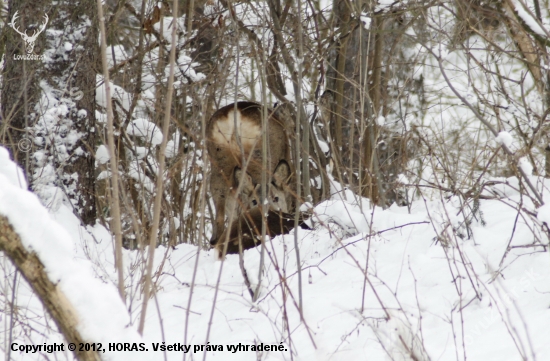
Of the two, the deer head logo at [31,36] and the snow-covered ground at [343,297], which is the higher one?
the deer head logo at [31,36]

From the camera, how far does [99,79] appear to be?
5.77 m

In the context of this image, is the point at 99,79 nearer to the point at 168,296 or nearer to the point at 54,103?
the point at 54,103

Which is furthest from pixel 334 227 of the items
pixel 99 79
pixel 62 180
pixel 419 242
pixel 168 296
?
pixel 99 79

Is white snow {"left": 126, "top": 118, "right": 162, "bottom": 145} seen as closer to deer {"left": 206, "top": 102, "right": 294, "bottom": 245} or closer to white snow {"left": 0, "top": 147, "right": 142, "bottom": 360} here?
deer {"left": 206, "top": 102, "right": 294, "bottom": 245}

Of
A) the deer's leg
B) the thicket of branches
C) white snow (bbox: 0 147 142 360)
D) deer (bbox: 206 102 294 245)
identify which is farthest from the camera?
the deer's leg

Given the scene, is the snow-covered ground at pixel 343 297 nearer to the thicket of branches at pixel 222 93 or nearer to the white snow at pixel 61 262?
the white snow at pixel 61 262

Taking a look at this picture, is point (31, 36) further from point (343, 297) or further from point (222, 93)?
point (343, 297)

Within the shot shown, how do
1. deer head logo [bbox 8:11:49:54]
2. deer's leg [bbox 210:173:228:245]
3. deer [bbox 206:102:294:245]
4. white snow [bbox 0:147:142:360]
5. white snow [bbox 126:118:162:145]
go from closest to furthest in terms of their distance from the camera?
white snow [bbox 0:147:142:360], deer [bbox 206:102:294:245], deer head logo [bbox 8:11:49:54], deer's leg [bbox 210:173:228:245], white snow [bbox 126:118:162:145]

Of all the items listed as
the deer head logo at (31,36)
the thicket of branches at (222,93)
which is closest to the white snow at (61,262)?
the thicket of branches at (222,93)

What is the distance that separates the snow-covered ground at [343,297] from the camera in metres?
1.67

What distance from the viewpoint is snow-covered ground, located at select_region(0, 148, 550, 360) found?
1675 mm

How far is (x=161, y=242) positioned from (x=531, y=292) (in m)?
3.39

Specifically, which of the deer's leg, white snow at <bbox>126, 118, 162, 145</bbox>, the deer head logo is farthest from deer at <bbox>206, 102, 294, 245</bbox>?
the deer head logo

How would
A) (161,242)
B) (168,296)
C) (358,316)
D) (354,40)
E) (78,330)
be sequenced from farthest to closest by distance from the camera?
(354,40)
(161,242)
(168,296)
(358,316)
(78,330)
